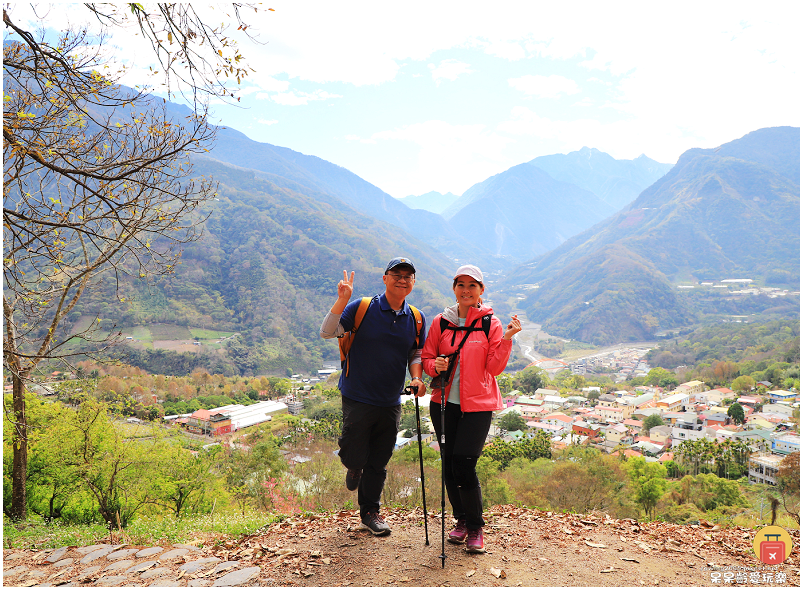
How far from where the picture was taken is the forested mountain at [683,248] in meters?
107

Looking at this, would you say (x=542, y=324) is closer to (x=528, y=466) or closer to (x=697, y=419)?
(x=697, y=419)

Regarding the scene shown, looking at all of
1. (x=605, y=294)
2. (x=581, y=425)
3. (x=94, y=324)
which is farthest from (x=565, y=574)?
(x=605, y=294)

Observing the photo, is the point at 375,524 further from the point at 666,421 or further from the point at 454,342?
the point at 666,421

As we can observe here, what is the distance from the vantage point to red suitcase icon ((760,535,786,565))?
3.54m

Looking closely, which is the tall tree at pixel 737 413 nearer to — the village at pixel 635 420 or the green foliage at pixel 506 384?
the village at pixel 635 420

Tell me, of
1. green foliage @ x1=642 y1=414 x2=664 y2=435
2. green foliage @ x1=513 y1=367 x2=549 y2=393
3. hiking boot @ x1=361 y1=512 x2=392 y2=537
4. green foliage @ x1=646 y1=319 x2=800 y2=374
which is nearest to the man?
hiking boot @ x1=361 y1=512 x2=392 y2=537

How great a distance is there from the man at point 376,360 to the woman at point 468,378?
209mm

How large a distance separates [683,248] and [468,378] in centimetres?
17210

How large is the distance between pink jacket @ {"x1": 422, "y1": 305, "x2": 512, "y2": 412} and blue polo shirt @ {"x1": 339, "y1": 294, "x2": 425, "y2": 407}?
0.26 metres

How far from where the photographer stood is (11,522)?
6.94 meters

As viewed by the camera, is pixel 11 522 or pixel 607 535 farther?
pixel 11 522

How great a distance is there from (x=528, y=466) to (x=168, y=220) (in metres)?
17.6

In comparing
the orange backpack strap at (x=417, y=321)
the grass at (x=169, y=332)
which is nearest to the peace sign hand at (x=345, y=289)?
the orange backpack strap at (x=417, y=321)

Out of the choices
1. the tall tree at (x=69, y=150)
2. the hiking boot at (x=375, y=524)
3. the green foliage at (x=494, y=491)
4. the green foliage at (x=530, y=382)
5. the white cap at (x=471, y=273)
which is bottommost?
the green foliage at (x=530, y=382)
